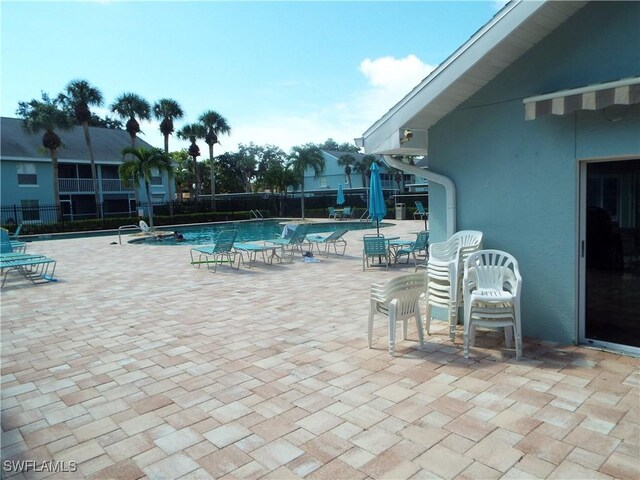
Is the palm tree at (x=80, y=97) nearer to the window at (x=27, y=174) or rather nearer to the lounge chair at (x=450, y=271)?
the window at (x=27, y=174)

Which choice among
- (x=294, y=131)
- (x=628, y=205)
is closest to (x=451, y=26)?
(x=628, y=205)

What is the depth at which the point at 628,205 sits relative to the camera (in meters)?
4.46

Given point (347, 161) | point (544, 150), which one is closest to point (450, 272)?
point (544, 150)

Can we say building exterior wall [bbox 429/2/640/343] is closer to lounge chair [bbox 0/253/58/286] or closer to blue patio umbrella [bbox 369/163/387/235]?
blue patio umbrella [bbox 369/163/387/235]

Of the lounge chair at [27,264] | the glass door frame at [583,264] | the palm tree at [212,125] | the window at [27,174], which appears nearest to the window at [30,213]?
the window at [27,174]

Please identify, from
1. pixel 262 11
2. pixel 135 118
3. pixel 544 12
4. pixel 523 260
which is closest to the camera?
pixel 544 12

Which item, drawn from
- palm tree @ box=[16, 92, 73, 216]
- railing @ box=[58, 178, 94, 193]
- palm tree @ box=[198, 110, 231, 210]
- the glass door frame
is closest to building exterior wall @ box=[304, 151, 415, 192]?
palm tree @ box=[198, 110, 231, 210]

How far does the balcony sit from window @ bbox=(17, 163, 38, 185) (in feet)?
5.18

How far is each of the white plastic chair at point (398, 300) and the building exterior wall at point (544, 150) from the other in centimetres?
126

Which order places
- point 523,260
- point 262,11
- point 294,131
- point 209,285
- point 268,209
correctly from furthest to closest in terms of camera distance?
point 294,131 → point 268,209 → point 209,285 → point 262,11 → point 523,260

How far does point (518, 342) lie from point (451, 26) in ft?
17.2

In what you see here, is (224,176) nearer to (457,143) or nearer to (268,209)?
(268,209)

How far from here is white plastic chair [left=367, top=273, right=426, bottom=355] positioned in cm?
464

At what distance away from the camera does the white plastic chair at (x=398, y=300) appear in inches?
183
